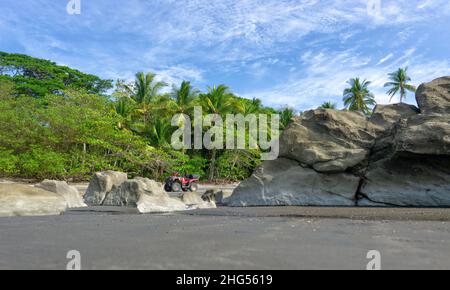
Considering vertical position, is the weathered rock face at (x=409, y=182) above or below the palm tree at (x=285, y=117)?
below

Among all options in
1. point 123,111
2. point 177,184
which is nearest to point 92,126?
point 177,184

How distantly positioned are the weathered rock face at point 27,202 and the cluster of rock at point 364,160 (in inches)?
215

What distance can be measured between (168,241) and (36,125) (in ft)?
68.2

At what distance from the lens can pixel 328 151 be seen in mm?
11148

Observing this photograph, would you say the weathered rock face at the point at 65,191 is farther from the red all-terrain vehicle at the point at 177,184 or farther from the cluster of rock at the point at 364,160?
the red all-terrain vehicle at the point at 177,184

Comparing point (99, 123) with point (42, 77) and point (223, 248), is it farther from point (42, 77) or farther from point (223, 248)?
point (223, 248)

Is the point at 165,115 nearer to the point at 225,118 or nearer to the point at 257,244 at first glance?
the point at 225,118

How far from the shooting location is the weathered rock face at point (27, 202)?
24.6ft

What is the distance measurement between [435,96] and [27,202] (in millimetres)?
11111

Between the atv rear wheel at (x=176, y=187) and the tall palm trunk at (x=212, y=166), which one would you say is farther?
the tall palm trunk at (x=212, y=166)

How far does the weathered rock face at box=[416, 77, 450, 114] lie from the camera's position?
412 inches

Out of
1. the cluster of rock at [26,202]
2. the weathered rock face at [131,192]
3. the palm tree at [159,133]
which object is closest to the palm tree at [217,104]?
the palm tree at [159,133]
